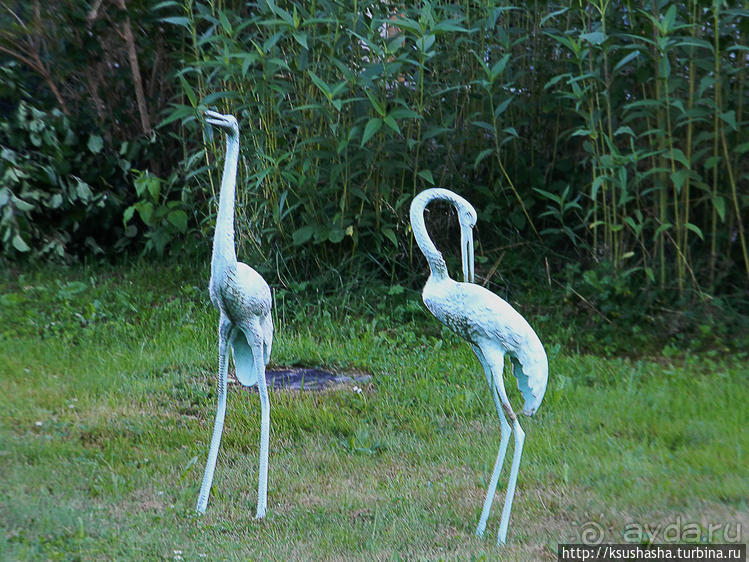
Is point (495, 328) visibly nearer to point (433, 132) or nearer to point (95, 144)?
point (433, 132)

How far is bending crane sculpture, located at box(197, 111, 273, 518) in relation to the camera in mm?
3924

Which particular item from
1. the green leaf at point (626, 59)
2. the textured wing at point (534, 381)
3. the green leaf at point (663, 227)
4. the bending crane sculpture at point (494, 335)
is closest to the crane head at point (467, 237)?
the bending crane sculpture at point (494, 335)

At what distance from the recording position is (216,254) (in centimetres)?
393

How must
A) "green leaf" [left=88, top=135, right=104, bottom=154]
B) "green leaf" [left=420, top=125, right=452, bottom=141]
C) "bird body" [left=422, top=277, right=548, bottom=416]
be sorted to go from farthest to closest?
"green leaf" [left=88, top=135, right=104, bottom=154] → "green leaf" [left=420, top=125, right=452, bottom=141] → "bird body" [left=422, top=277, right=548, bottom=416]

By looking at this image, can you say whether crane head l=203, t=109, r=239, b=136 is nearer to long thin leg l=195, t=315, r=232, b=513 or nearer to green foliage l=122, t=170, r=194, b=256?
long thin leg l=195, t=315, r=232, b=513

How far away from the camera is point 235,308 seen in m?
4.03

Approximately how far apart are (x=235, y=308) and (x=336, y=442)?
1.29m

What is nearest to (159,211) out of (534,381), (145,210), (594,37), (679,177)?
(145,210)

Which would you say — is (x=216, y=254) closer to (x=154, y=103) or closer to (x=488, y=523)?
(x=488, y=523)

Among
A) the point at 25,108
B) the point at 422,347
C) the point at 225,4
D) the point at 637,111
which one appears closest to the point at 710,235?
the point at 637,111

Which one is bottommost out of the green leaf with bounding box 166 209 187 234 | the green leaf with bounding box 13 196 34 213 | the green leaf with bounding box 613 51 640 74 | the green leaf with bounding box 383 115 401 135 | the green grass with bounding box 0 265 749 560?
the green grass with bounding box 0 265 749 560

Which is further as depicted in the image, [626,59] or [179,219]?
[179,219]

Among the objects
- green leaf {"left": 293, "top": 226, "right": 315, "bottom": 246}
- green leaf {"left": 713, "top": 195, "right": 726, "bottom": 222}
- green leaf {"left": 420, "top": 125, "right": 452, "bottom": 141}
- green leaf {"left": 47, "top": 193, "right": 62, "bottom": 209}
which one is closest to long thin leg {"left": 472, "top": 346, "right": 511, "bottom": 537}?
green leaf {"left": 713, "top": 195, "right": 726, "bottom": 222}

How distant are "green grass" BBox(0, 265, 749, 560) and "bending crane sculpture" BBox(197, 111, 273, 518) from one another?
336mm
